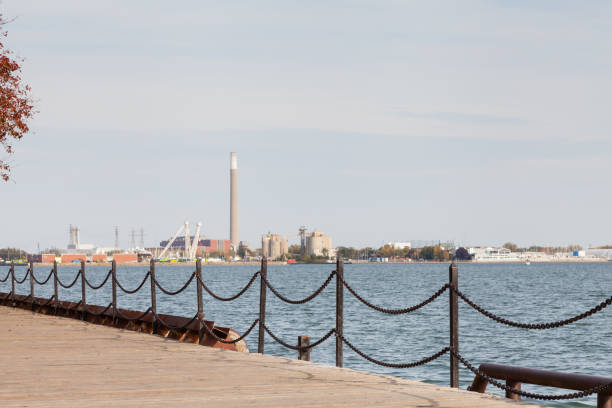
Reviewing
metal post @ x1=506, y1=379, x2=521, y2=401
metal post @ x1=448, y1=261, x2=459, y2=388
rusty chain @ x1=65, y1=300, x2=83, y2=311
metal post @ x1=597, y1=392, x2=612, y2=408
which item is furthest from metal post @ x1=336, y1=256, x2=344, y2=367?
rusty chain @ x1=65, y1=300, x2=83, y2=311

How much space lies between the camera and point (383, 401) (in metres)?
8.30

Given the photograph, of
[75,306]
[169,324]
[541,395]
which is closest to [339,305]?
[541,395]

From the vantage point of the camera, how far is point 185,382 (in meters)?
9.87

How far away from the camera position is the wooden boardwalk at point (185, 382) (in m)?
8.41

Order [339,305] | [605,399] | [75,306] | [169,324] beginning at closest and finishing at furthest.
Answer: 1. [605,399]
2. [339,305]
3. [169,324]
4. [75,306]

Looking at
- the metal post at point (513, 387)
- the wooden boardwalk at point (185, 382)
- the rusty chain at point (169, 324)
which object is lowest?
the wooden boardwalk at point (185, 382)

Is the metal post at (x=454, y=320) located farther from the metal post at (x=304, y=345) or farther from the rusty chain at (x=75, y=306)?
the rusty chain at (x=75, y=306)

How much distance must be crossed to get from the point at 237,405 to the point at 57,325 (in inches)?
492

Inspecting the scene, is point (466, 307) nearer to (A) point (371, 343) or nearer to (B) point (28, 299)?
(A) point (371, 343)


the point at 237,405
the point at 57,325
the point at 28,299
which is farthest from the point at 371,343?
the point at 237,405

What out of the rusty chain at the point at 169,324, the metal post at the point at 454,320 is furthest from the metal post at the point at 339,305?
the rusty chain at the point at 169,324

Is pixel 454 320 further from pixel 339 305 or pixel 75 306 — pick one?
pixel 75 306

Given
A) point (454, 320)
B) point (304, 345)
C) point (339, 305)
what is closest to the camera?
point (454, 320)

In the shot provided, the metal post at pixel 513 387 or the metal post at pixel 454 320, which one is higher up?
the metal post at pixel 454 320
